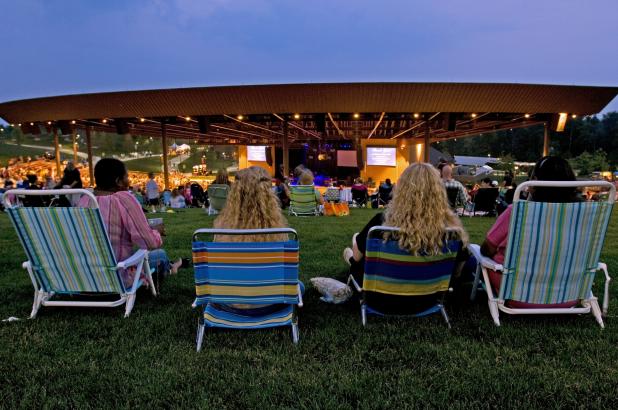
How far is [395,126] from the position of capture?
20469 millimetres

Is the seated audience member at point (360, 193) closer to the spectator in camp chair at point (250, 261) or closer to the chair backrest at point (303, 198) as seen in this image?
the chair backrest at point (303, 198)

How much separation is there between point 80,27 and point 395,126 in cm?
18408

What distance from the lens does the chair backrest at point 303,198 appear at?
8.61 meters

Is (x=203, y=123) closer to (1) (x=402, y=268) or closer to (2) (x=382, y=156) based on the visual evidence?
(2) (x=382, y=156)

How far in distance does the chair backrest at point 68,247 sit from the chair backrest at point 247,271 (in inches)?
28.7

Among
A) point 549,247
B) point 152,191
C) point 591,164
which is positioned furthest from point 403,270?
point 591,164

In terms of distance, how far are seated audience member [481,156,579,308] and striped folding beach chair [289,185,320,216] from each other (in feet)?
20.4

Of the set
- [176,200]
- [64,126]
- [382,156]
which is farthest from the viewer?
[382,156]

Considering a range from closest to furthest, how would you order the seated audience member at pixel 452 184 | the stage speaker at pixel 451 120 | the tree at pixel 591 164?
1. the seated audience member at pixel 452 184
2. the stage speaker at pixel 451 120
3. the tree at pixel 591 164

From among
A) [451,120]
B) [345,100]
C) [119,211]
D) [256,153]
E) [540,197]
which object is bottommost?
[119,211]

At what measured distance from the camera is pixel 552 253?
2.19 metres

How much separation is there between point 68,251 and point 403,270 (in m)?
2.18

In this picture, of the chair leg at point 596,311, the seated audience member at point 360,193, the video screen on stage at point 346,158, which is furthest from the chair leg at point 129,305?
the video screen on stage at point 346,158

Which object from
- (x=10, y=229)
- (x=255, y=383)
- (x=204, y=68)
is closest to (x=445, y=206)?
(x=255, y=383)
